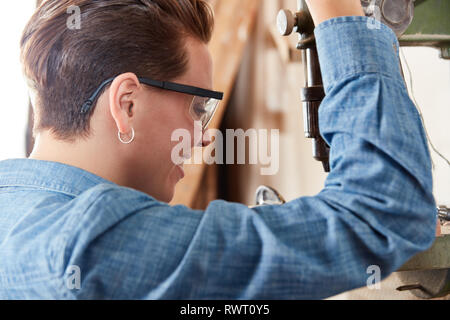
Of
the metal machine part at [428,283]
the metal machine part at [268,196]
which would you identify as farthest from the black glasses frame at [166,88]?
the metal machine part at [428,283]

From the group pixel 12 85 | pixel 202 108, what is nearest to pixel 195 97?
pixel 202 108

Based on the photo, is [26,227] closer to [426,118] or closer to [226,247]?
[226,247]

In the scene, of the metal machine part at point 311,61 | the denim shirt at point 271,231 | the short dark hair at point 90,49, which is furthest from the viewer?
the metal machine part at point 311,61

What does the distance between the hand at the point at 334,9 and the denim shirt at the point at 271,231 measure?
0.06 meters

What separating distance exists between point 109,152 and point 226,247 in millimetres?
312

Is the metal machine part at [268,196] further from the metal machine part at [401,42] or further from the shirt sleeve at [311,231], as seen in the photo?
the shirt sleeve at [311,231]

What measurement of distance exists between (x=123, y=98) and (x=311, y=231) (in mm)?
384

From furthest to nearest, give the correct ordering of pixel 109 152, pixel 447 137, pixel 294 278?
pixel 447 137, pixel 109 152, pixel 294 278

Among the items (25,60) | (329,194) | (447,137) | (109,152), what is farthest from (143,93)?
(447,137)

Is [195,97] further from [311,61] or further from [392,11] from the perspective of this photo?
[392,11]

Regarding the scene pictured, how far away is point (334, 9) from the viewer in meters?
0.63

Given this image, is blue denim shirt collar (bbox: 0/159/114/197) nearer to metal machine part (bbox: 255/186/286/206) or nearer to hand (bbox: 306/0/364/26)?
hand (bbox: 306/0/364/26)

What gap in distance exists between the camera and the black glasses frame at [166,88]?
0.74 m

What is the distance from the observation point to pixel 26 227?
1.82 feet
